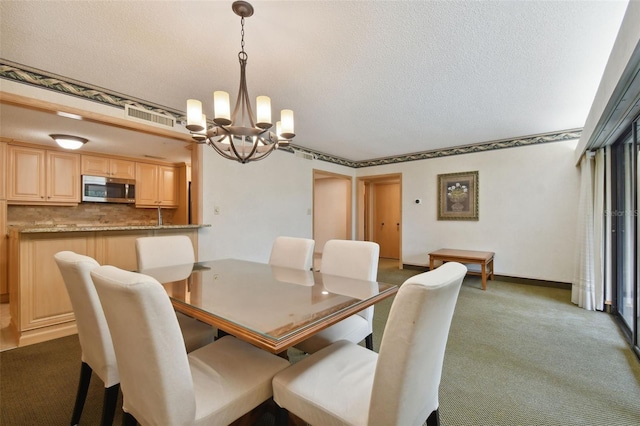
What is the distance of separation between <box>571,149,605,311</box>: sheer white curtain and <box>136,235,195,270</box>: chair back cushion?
4.41 m

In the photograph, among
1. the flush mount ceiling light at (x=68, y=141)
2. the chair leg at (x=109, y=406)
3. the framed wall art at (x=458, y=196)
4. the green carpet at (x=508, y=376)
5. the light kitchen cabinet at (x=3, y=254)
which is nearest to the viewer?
the chair leg at (x=109, y=406)

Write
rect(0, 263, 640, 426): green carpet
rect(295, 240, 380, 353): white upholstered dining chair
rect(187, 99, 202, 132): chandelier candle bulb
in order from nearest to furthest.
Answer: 1. rect(0, 263, 640, 426): green carpet
2. rect(295, 240, 380, 353): white upholstered dining chair
3. rect(187, 99, 202, 132): chandelier candle bulb

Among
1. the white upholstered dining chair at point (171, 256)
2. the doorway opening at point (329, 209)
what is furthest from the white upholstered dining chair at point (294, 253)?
the doorway opening at point (329, 209)

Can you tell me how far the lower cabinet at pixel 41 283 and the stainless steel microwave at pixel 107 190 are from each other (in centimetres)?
223

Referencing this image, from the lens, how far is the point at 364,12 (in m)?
1.69

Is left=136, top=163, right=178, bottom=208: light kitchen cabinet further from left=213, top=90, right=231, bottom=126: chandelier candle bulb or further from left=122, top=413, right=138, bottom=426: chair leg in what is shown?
left=122, top=413, right=138, bottom=426: chair leg

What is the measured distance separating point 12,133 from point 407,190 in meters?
6.25

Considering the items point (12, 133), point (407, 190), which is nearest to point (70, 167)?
point (12, 133)

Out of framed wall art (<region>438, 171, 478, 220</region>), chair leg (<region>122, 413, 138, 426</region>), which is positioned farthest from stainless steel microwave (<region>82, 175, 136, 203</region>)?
framed wall art (<region>438, 171, 478, 220</region>)

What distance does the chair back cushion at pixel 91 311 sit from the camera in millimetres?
1203

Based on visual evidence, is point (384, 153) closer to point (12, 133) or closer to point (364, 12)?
point (364, 12)

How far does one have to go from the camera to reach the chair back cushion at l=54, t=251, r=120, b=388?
3.95ft

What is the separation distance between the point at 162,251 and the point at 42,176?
11.0 ft

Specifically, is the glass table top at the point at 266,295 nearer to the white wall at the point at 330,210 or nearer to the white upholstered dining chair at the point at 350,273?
the white upholstered dining chair at the point at 350,273
